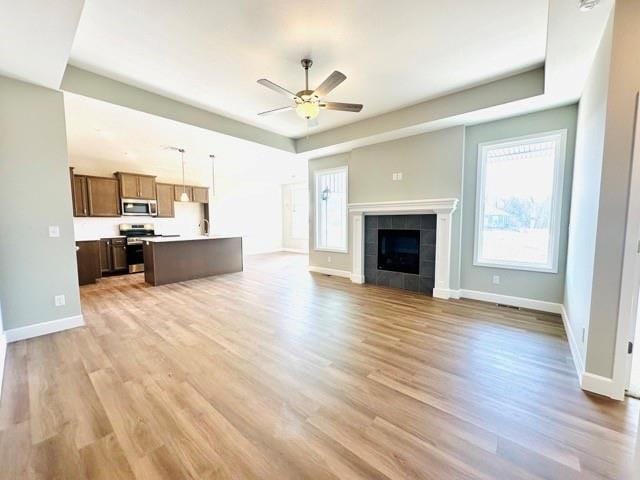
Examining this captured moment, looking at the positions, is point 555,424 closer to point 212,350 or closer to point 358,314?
point 358,314

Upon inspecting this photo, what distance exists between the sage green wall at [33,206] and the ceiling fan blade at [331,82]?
2955 mm

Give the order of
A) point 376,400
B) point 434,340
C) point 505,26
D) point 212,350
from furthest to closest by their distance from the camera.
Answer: point 434,340 → point 212,350 → point 505,26 → point 376,400

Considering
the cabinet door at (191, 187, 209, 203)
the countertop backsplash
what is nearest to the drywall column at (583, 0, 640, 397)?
the countertop backsplash

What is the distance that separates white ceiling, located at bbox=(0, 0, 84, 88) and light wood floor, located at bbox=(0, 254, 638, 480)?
2.74 metres

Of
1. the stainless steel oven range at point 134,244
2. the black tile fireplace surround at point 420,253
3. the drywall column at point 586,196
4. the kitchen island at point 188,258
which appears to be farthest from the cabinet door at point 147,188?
the drywall column at point 586,196

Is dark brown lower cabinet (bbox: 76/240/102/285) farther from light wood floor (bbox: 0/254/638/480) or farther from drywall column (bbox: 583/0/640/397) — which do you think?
drywall column (bbox: 583/0/640/397)

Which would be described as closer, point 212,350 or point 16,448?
point 16,448

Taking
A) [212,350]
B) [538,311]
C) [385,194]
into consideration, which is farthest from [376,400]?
[385,194]

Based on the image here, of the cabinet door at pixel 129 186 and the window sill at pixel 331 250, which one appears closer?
the window sill at pixel 331 250

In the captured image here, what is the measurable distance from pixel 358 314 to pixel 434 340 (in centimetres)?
105

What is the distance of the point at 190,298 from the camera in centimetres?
436

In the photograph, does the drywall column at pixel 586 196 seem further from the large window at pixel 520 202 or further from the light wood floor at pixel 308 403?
the large window at pixel 520 202

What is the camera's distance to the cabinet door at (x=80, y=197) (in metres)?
5.69

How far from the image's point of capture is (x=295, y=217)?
33.3 ft
